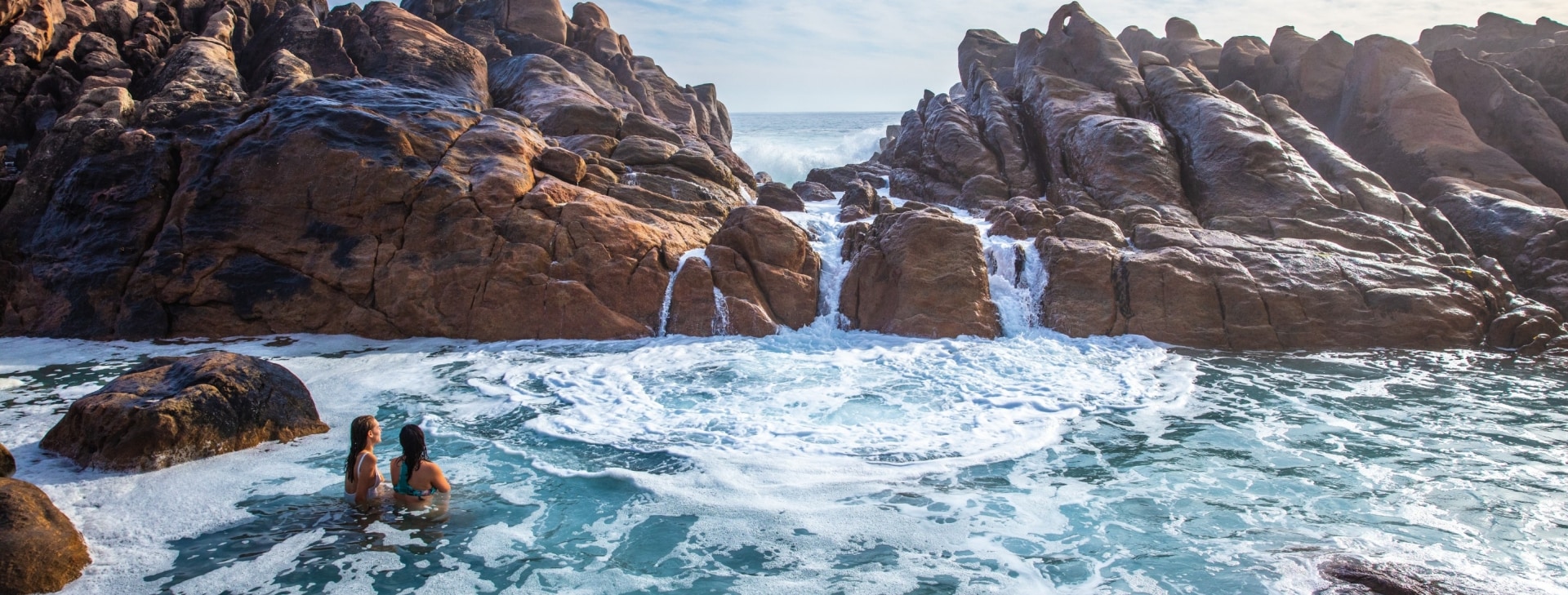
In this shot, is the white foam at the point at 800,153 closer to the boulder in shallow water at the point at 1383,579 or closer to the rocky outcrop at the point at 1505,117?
the rocky outcrop at the point at 1505,117

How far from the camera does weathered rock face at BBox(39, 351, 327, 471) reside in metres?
5.92

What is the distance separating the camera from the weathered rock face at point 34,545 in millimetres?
4117

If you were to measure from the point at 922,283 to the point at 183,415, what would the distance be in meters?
8.65

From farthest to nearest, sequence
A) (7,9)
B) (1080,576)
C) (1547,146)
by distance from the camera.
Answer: (1547,146), (7,9), (1080,576)

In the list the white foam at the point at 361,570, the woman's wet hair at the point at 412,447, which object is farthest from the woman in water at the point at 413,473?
the white foam at the point at 361,570

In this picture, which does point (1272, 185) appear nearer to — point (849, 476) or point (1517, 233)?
point (1517, 233)

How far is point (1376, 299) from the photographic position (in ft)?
37.6

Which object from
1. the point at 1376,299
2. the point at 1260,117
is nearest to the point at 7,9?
the point at 1376,299

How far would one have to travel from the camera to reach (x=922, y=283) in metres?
11.7

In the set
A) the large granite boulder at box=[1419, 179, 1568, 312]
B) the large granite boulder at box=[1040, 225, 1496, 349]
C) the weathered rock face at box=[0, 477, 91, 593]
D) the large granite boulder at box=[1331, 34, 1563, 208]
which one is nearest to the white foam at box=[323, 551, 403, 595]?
the weathered rock face at box=[0, 477, 91, 593]

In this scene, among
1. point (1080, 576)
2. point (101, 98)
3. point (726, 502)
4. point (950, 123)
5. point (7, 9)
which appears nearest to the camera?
point (1080, 576)

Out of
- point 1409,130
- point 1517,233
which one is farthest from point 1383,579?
point 1409,130

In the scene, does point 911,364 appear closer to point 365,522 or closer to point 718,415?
point 718,415

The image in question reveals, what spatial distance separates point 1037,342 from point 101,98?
48.5ft
